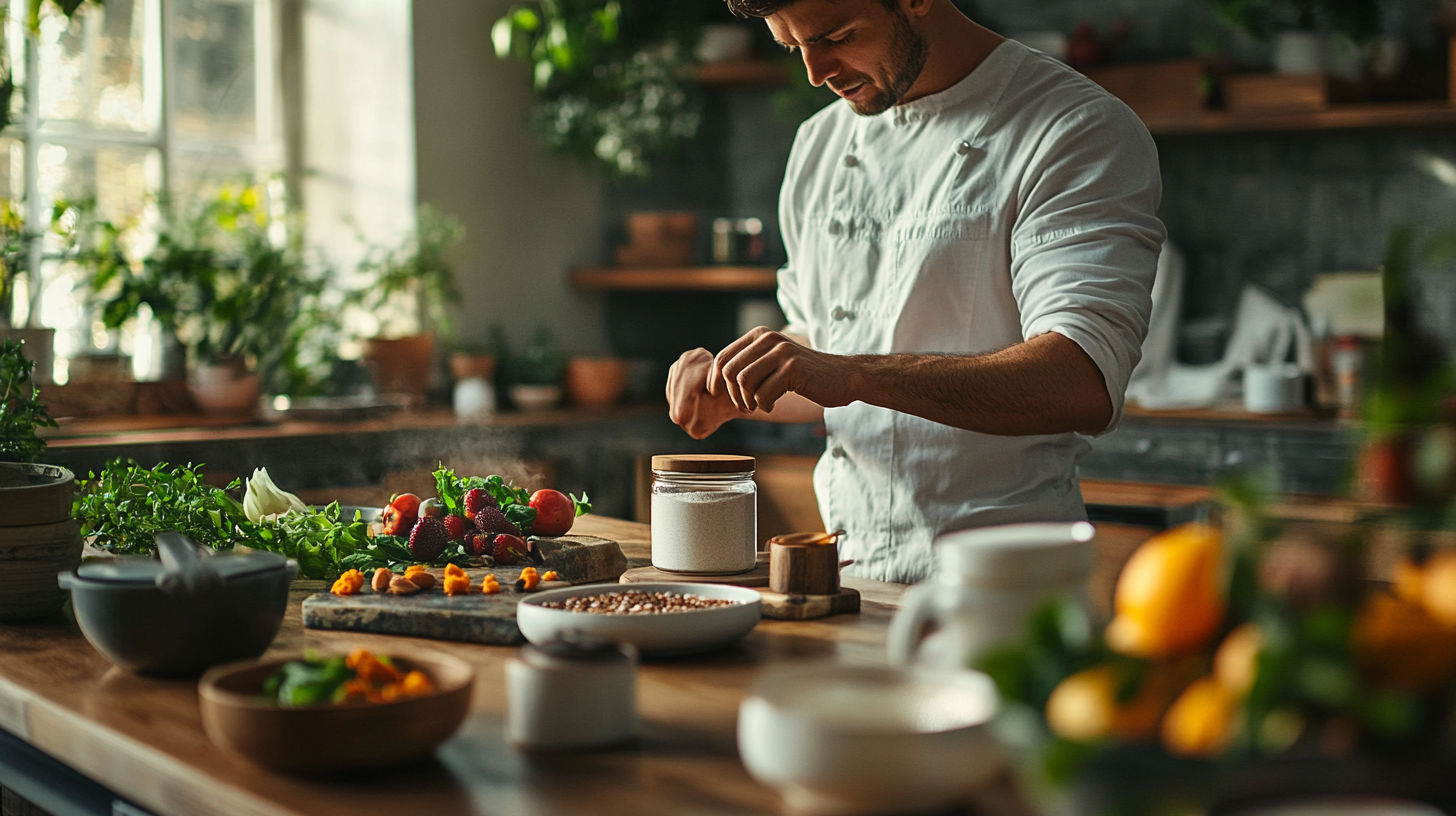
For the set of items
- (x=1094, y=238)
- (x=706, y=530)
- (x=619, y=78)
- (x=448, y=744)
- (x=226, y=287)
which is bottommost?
(x=448, y=744)

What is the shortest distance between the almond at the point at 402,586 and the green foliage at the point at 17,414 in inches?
20.3

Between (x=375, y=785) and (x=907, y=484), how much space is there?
1171 millimetres

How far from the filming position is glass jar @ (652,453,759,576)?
162cm

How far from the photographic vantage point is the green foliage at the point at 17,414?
1.65 metres

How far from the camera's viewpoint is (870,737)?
2.65ft

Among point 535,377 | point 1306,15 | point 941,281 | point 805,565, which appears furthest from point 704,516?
point 1306,15

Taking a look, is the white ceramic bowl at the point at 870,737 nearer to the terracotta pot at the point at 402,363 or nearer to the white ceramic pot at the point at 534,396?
the terracotta pot at the point at 402,363

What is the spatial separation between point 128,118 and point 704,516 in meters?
3.08

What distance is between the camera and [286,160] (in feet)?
14.1

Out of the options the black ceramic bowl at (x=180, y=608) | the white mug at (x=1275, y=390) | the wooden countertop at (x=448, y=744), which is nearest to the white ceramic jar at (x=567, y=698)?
the wooden countertop at (x=448, y=744)

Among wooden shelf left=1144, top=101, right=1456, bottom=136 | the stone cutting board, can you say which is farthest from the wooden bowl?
wooden shelf left=1144, top=101, right=1456, bottom=136

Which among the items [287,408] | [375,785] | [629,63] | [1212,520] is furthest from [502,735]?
[629,63]

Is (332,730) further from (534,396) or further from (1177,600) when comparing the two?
(534,396)

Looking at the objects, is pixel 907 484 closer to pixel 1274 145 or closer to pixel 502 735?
pixel 502 735
